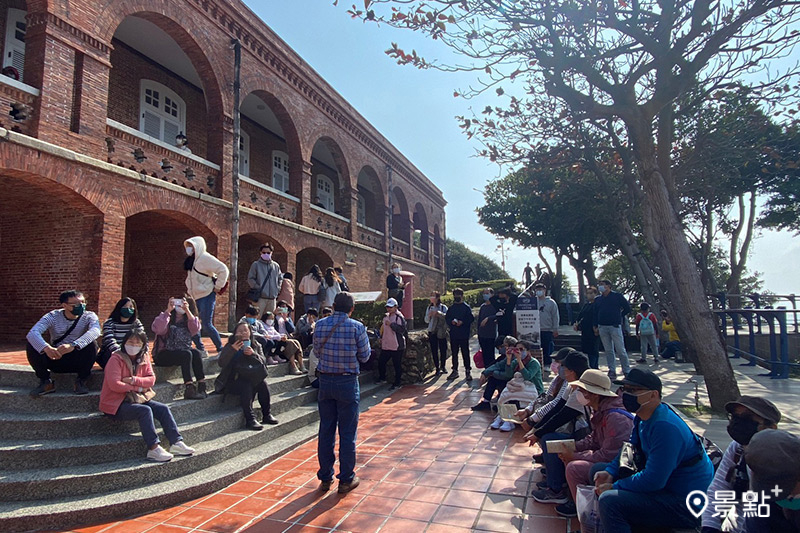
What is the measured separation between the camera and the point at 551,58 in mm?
6480

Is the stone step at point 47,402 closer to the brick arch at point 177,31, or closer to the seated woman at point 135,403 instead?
the seated woman at point 135,403

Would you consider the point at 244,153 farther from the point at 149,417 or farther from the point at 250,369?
the point at 149,417

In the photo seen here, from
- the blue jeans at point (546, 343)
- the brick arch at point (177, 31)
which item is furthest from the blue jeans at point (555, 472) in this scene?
the brick arch at point (177, 31)

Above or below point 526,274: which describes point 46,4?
above

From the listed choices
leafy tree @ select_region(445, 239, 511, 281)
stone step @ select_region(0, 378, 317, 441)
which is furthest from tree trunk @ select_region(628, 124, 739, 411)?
leafy tree @ select_region(445, 239, 511, 281)

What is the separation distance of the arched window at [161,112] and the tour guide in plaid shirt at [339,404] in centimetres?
941

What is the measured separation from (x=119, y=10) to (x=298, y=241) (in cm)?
728

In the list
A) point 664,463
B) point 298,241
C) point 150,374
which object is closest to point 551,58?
point 664,463

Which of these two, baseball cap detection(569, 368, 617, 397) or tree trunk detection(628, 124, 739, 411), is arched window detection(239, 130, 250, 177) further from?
baseball cap detection(569, 368, 617, 397)

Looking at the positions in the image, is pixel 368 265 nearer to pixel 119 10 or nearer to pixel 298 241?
pixel 298 241

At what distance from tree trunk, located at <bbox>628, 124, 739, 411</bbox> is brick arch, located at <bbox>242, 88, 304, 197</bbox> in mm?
10258

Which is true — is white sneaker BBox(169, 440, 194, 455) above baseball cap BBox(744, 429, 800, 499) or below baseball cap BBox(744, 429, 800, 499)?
below

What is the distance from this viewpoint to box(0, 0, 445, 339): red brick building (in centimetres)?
761

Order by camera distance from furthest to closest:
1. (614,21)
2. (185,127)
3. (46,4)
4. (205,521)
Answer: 1. (185,127)
2. (46,4)
3. (614,21)
4. (205,521)
